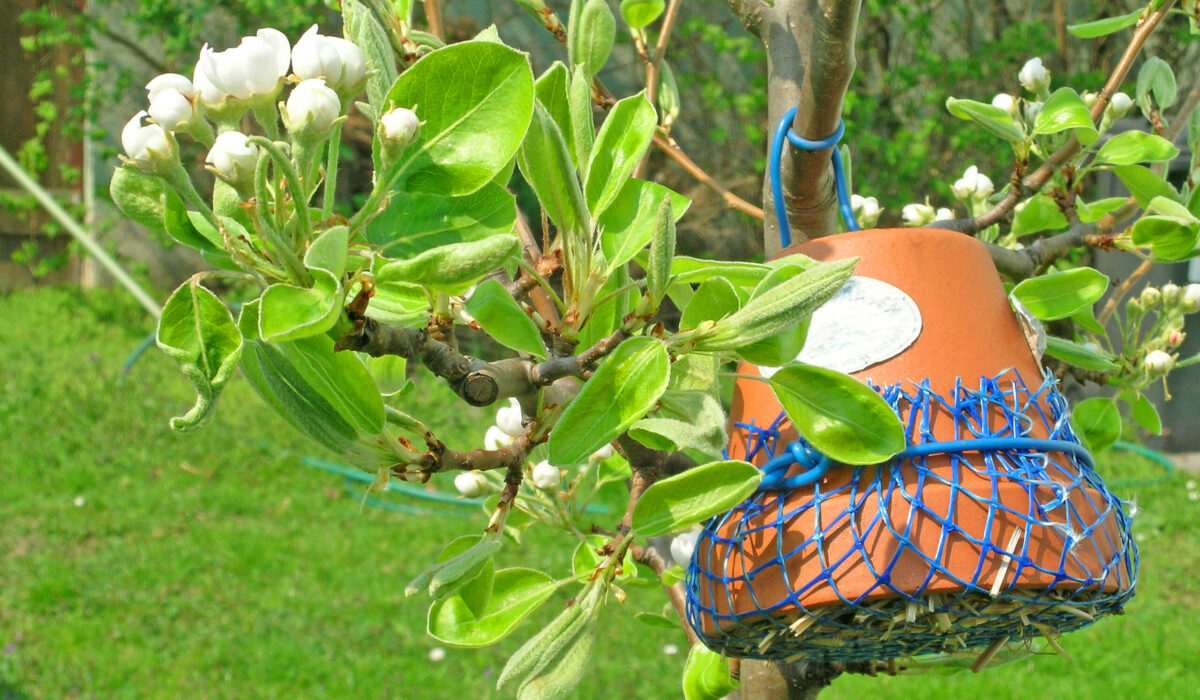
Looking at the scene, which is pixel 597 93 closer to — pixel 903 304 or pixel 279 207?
pixel 903 304

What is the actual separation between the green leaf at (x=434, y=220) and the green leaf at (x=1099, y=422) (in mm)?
747

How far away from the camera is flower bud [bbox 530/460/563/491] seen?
0.94m

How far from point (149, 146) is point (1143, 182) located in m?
0.92

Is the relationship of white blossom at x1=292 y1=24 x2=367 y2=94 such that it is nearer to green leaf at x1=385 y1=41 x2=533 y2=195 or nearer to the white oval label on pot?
green leaf at x1=385 y1=41 x2=533 y2=195

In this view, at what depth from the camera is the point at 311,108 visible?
0.46 metres

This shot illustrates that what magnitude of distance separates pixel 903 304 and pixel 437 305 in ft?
1.21

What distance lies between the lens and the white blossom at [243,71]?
18.9 inches

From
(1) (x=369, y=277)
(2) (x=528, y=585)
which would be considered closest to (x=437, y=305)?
(1) (x=369, y=277)

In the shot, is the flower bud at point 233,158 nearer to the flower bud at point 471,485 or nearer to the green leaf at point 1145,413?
the flower bud at point 471,485

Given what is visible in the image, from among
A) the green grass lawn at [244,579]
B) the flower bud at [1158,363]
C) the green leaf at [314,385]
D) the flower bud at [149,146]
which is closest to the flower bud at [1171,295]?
the flower bud at [1158,363]

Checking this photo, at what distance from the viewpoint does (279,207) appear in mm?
492

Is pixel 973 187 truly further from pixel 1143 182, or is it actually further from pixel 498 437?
pixel 498 437

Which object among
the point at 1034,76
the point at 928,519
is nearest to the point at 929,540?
the point at 928,519

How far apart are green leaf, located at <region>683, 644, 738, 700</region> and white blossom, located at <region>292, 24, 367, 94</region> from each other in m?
0.63
